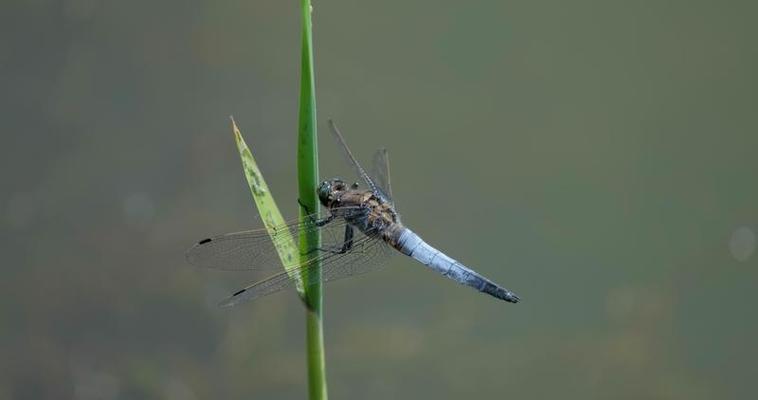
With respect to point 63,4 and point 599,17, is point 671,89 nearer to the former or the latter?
point 599,17

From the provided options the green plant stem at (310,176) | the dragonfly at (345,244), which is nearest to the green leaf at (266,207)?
the dragonfly at (345,244)

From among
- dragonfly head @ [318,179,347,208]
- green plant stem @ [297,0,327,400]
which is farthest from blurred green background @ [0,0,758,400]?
green plant stem @ [297,0,327,400]

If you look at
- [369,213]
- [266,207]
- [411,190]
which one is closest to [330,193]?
[369,213]

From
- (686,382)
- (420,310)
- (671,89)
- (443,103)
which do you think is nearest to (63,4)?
(443,103)

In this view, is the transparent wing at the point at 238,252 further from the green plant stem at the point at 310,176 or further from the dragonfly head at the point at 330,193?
the green plant stem at the point at 310,176

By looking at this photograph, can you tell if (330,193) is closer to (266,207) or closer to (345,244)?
(345,244)

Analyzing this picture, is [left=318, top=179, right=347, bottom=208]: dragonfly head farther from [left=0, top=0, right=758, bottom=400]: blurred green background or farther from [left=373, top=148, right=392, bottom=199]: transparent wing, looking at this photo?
[left=0, top=0, right=758, bottom=400]: blurred green background
